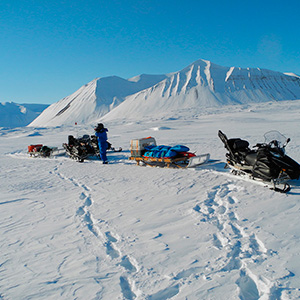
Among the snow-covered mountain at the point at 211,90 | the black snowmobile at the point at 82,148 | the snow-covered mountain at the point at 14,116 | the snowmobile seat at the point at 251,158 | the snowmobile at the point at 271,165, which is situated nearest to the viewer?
the snowmobile at the point at 271,165

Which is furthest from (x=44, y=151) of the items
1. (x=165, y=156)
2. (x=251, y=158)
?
(x=251, y=158)

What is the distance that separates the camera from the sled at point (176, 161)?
7518 mm

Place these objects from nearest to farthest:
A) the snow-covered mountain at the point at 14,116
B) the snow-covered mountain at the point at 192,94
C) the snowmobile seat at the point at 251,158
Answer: the snowmobile seat at the point at 251,158 < the snow-covered mountain at the point at 192,94 < the snow-covered mountain at the point at 14,116

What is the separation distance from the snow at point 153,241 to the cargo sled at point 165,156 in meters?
1.35

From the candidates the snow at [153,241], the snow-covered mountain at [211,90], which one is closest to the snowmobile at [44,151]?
the snow at [153,241]

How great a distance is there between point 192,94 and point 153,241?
65.8m

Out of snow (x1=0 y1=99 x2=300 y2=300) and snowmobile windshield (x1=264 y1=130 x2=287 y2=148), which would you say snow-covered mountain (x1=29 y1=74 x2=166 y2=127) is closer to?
snow (x1=0 y1=99 x2=300 y2=300)

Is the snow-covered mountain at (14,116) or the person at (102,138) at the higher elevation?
the snow-covered mountain at (14,116)

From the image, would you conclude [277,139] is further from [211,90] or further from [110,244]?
[211,90]

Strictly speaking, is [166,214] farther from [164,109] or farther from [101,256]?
[164,109]

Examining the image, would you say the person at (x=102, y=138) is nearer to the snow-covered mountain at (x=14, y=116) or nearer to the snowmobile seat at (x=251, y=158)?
the snowmobile seat at (x=251, y=158)

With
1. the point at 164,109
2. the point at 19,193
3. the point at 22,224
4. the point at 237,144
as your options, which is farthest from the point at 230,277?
the point at 164,109

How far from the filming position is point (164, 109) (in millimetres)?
62031

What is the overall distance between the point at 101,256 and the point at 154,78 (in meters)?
108
